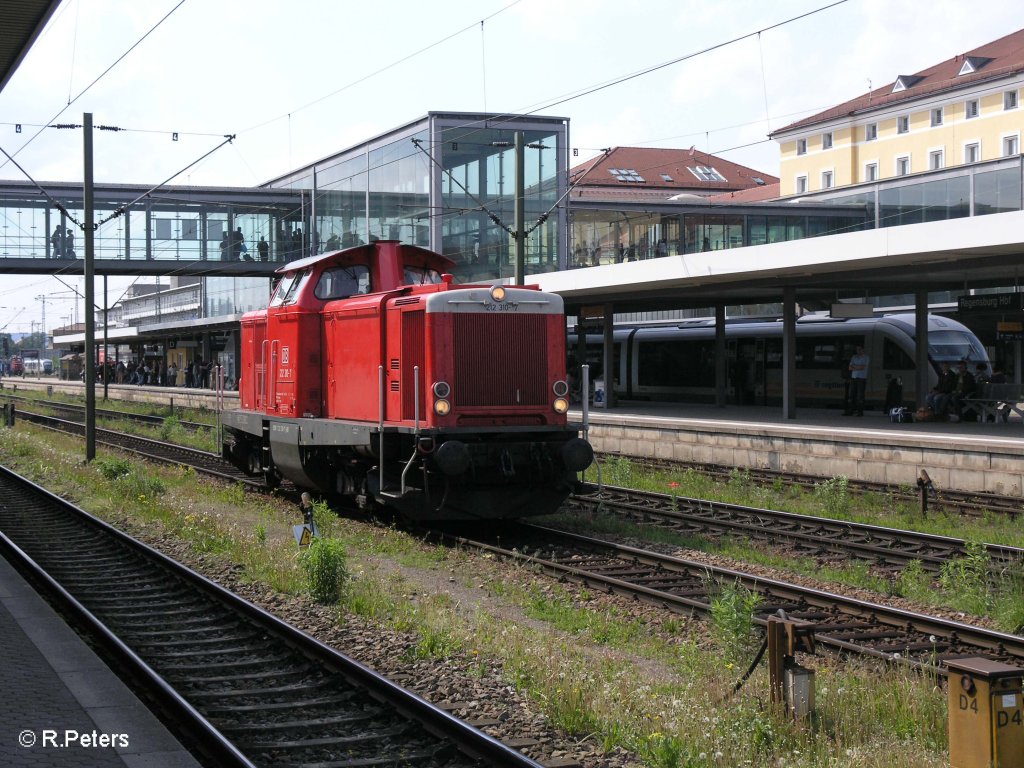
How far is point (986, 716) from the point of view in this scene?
5141mm

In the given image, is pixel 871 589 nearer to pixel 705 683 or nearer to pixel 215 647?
pixel 705 683

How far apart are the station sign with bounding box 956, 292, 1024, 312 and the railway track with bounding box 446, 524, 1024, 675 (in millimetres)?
13948

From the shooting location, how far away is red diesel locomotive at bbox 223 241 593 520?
12250mm

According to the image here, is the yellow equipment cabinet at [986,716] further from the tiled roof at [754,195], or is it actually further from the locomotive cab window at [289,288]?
the tiled roof at [754,195]

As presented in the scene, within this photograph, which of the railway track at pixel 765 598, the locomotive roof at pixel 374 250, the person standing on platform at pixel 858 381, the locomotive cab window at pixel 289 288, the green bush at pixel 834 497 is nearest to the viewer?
the railway track at pixel 765 598

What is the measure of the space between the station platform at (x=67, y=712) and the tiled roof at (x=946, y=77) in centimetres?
6049

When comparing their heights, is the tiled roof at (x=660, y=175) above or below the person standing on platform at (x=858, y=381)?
above

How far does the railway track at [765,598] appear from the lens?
25.9ft

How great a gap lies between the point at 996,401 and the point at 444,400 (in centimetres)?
1586

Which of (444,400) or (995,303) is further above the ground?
(995,303)

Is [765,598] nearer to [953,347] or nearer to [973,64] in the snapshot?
[953,347]

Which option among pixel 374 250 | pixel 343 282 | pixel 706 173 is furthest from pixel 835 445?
pixel 706 173

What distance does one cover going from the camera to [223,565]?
11.3 meters

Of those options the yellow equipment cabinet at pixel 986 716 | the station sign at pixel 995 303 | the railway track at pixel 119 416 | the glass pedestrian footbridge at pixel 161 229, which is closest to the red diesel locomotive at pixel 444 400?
the yellow equipment cabinet at pixel 986 716
